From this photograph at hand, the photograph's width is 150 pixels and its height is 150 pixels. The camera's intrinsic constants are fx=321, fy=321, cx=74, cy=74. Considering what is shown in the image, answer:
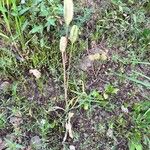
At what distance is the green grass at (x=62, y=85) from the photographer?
204 centimetres

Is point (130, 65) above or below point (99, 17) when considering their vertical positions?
below

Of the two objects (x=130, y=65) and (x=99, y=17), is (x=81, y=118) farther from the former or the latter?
(x=99, y=17)

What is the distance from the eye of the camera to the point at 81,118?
2109mm

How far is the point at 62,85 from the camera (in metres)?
2.17

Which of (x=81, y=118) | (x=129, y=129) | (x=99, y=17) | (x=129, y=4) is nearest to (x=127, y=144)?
(x=129, y=129)

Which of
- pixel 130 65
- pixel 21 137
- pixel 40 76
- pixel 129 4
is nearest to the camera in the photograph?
pixel 21 137

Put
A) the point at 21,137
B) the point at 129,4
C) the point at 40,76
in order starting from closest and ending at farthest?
1. the point at 21,137
2. the point at 40,76
3. the point at 129,4

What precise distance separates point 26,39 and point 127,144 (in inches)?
38.8

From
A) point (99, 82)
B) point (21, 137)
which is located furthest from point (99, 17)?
point (21, 137)

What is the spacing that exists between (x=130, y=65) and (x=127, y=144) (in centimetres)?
58

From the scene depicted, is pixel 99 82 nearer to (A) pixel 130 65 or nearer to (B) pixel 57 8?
(A) pixel 130 65

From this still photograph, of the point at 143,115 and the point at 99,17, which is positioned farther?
the point at 99,17

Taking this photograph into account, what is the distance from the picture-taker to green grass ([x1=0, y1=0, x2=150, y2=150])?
204cm

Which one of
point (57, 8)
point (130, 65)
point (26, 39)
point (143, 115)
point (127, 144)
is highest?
point (57, 8)
